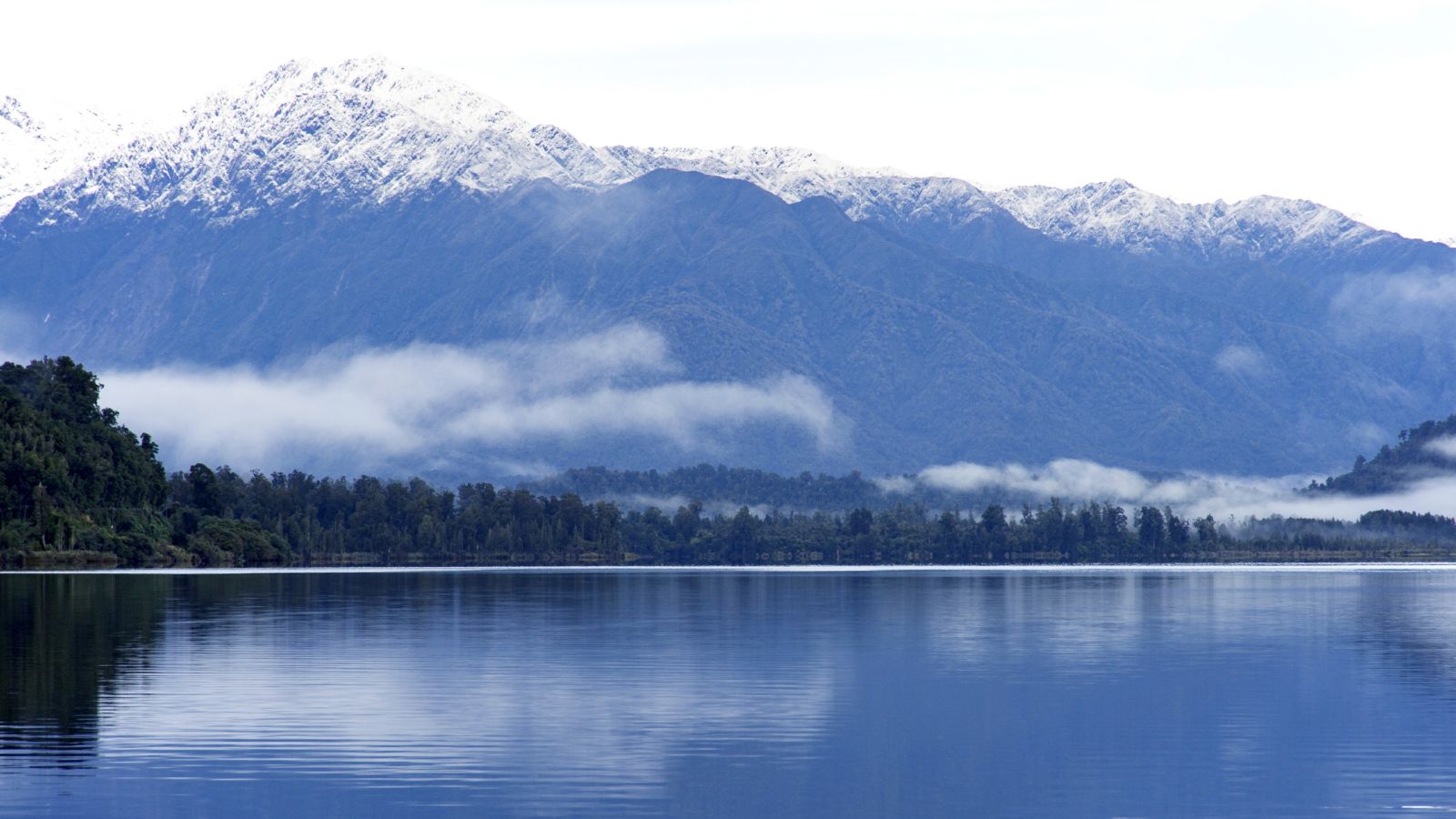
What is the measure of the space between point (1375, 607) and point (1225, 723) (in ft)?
265

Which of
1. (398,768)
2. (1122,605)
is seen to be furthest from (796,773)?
(1122,605)

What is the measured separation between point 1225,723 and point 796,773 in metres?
16.3

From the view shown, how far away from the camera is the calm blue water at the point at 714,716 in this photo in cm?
4369

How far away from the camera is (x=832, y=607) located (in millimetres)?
128375

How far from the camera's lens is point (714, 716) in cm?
5697

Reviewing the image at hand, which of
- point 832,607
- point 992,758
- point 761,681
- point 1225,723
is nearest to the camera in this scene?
point 992,758

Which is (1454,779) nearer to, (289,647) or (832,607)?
(289,647)

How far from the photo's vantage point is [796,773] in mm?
46625

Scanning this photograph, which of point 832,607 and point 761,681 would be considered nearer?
point 761,681

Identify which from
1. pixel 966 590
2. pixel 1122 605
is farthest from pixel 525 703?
pixel 966 590

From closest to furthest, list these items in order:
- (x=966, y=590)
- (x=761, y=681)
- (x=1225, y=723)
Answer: (x=1225, y=723) → (x=761, y=681) → (x=966, y=590)

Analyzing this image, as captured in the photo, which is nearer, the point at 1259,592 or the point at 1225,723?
the point at 1225,723

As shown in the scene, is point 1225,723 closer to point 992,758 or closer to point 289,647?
point 992,758

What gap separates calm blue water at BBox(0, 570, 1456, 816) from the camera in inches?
1720
